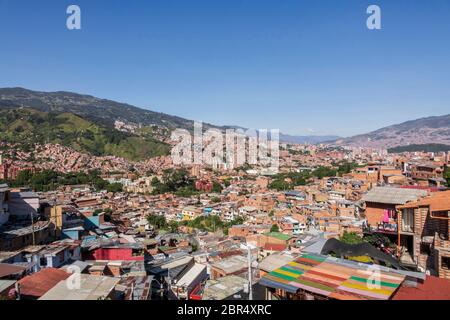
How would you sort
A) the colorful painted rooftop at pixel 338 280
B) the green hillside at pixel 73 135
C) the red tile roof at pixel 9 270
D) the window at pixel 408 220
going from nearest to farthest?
the colorful painted rooftop at pixel 338 280 → the red tile roof at pixel 9 270 → the window at pixel 408 220 → the green hillside at pixel 73 135

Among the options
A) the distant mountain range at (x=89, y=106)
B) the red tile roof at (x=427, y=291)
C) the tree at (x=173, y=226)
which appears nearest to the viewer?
the red tile roof at (x=427, y=291)

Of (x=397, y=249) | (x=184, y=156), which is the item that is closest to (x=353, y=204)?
(x=397, y=249)

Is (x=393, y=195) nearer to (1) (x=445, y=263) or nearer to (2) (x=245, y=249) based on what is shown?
(1) (x=445, y=263)

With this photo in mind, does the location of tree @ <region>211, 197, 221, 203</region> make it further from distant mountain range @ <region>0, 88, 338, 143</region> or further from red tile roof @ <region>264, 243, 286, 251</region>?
distant mountain range @ <region>0, 88, 338, 143</region>

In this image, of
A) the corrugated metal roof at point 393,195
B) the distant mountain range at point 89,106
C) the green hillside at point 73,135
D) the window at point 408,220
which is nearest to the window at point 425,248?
the window at point 408,220

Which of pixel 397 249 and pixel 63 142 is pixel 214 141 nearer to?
pixel 63 142

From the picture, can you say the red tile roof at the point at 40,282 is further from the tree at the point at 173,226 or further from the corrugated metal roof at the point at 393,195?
the tree at the point at 173,226

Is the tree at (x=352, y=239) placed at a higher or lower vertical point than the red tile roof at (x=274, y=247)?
higher
